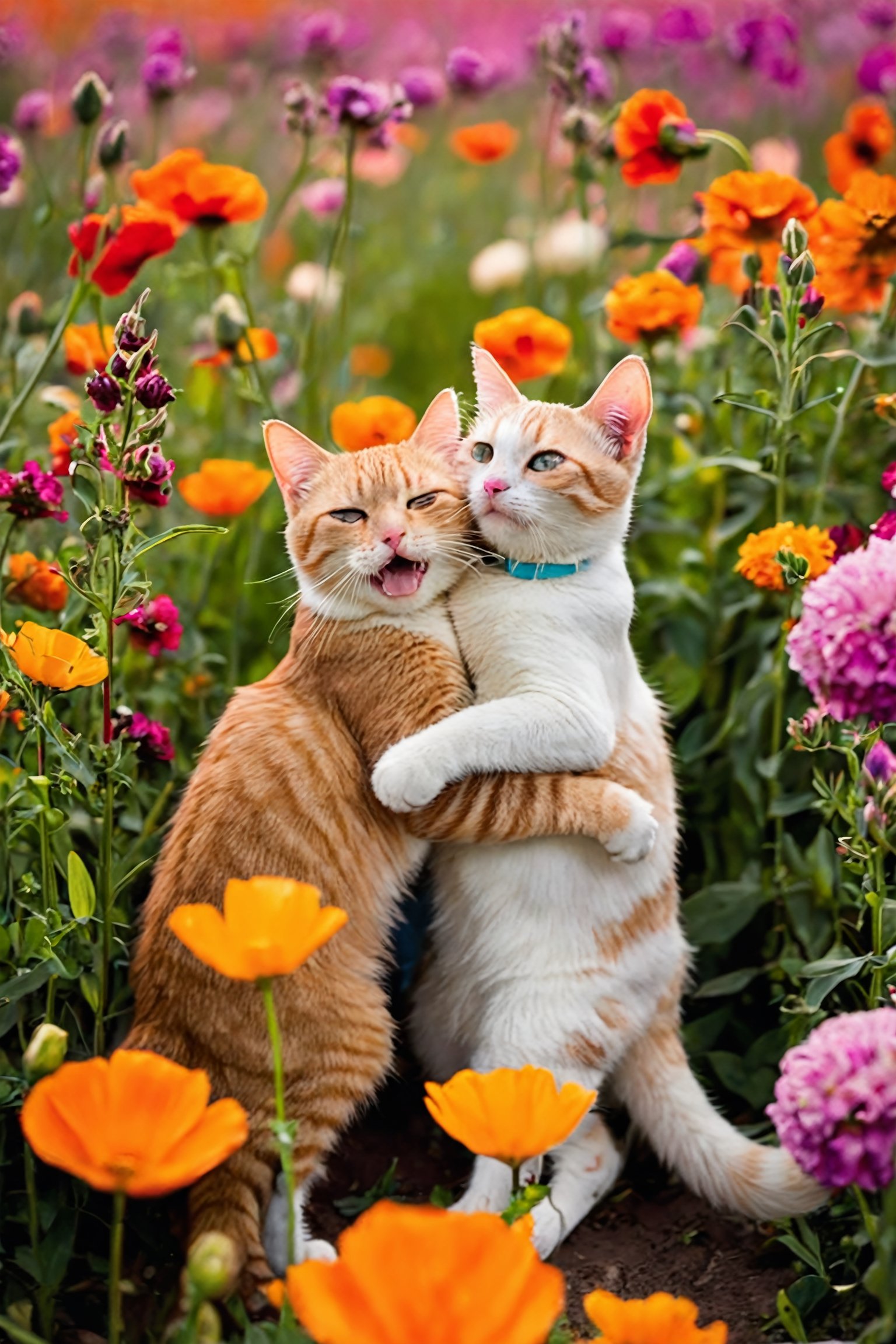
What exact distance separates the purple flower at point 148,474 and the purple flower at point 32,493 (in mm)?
213

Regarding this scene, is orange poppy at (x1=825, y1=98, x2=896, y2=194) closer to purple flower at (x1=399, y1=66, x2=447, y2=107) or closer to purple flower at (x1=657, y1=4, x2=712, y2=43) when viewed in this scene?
purple flower at (x1=657, y1=4, x2=712, y2=43)

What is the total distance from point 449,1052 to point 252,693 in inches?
24.0

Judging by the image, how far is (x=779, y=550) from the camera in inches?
Result: 67.6

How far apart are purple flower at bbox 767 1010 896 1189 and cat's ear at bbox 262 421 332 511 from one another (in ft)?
3.29

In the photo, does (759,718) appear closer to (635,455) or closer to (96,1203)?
(635,455)

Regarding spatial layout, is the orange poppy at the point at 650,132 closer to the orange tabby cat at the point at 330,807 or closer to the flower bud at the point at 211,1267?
the orange tabby cat at the point at 330,807

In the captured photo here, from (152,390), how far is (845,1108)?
1.03m

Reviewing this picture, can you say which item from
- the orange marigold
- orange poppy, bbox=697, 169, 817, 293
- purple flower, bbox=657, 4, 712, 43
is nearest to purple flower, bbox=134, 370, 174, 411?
the orange marigold

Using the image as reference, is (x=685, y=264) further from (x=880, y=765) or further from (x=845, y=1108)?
(x=845, y=1108)

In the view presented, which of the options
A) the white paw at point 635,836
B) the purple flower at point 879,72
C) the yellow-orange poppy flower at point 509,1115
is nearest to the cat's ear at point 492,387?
the white paw at point 635,836

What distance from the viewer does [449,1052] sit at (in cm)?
194

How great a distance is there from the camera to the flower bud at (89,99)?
6.79ft

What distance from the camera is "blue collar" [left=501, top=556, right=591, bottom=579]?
179 cm

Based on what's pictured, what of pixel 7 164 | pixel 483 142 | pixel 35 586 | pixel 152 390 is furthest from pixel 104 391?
pixel 483 142
